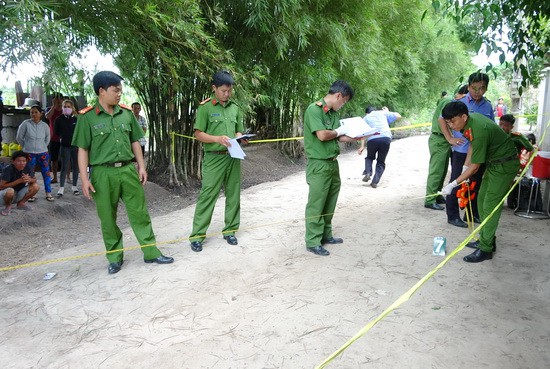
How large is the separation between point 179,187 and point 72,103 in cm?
194

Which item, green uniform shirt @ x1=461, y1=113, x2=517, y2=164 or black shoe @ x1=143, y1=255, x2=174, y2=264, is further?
black shoe @ x1=143, y1=255, x2=174, y2=264

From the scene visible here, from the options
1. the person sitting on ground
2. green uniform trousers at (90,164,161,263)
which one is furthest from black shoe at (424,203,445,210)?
the person sitting on ground

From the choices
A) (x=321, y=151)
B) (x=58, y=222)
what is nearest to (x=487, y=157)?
(x=321, y=151)

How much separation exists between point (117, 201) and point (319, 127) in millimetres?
1733

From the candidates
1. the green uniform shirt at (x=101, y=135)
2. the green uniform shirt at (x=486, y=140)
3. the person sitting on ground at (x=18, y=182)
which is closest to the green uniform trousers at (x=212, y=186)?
the green uniform shirt at (x=101, y=135)

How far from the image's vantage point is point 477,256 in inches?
152

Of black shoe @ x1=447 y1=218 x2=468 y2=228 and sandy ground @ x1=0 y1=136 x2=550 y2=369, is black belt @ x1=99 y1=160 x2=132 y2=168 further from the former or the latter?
black shoe @ x1=447 y1=218 x2=468 y2=228

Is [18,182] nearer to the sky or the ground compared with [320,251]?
nearer to the sky

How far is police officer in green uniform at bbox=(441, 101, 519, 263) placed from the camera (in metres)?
3.66

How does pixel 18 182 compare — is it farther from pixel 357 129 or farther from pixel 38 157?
pixel 357 129

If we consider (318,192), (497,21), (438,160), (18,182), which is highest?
(497,21)

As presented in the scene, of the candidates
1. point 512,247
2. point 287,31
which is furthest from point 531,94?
point 512,247

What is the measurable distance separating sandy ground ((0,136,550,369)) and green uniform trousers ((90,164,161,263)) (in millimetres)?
253

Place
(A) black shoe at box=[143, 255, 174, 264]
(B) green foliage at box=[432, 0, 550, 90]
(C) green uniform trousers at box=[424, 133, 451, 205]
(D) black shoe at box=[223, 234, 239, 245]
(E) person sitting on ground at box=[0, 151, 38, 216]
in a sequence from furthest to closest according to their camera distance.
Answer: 1. (C) green uniform trousers at box=[424, 133, 451, 205]
2. (E) person sitting on ground at box=[0, 151, 38, 216]
3. (D) black shoe at box=[223, 234, 239, 245]
4. (A) black shoe at box=[143, 255, 174, 264]
5. (B) green foliage at box=[432, 0, 550, 90]
